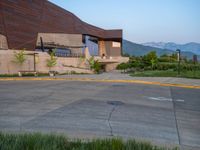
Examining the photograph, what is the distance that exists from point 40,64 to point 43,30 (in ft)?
45.6

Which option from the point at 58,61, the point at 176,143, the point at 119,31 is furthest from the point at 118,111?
the point at 119,31

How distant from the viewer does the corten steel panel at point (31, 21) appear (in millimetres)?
30133

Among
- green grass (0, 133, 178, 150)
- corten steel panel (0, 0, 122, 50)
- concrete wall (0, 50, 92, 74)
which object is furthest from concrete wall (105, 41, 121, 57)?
green grass (0, 133, 178, 150)

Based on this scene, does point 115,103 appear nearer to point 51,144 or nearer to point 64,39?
point 51,144

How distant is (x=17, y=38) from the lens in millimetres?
31656

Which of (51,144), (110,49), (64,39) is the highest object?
(64,39)

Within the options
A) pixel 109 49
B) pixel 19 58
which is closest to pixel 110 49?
pixel 109 49

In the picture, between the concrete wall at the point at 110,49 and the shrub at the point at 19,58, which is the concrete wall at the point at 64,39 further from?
the concrete wall at the point at 110,49

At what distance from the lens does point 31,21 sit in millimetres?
35781

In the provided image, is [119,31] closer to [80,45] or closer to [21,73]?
[80,45]

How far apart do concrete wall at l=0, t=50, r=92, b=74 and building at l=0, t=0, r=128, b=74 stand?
2.36 m

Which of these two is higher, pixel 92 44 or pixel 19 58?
pixel 92 44

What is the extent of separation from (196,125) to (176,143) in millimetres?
1906

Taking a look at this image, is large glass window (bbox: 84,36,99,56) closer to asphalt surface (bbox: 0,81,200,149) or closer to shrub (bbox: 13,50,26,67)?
shrub (bbox: 13,50,26,67)
